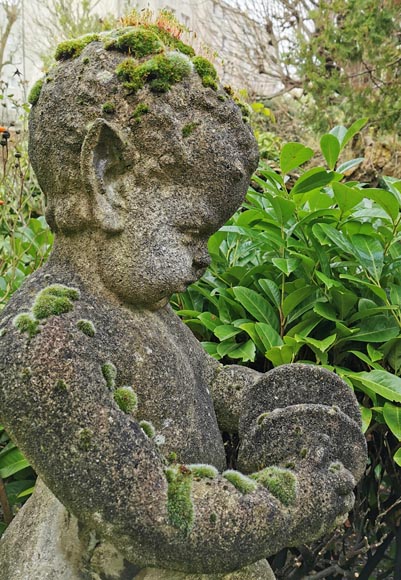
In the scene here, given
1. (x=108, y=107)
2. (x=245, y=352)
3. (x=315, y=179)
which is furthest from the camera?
(x=315, y=179)

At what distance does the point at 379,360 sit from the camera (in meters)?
1.73

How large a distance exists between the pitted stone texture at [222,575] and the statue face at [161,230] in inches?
19.9

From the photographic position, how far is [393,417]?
5.12 feet

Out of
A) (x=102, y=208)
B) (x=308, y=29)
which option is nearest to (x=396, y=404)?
(x=102, y=208)

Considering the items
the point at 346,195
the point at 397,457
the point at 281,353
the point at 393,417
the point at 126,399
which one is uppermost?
the point at 126,399

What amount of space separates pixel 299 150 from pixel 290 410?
86 cm

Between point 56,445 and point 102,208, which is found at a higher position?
point 102,208

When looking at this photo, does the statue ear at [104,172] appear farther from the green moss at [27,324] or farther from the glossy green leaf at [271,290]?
the glossy green leaf at [271,290]

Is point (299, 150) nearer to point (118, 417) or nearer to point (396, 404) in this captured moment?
point (396, 404)

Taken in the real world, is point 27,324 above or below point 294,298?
above

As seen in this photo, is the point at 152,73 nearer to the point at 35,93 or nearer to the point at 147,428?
the point at 35,93

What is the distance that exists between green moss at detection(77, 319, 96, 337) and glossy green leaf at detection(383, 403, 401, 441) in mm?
883

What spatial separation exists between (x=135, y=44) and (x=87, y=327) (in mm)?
528

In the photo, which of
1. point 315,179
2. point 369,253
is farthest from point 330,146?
point 369,253
